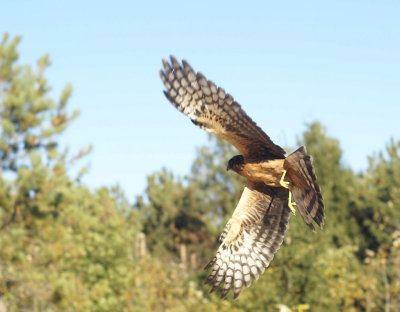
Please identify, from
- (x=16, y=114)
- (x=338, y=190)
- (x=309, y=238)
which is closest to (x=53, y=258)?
(x=16, y=114)

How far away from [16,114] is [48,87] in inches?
46.8

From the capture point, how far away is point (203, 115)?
249 inches

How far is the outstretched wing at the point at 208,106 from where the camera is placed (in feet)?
20.4

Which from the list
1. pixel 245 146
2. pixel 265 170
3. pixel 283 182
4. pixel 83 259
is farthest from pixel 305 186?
pixel 83 259

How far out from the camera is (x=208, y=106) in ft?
20.7

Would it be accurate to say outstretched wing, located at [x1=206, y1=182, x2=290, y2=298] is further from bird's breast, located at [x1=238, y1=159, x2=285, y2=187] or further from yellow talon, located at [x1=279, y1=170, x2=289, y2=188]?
yellow talon, located at [x1=279, y1=170, x2=289, y2=188]

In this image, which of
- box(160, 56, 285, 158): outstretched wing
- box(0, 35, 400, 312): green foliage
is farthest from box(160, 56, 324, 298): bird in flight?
box(0, 35, 400, 312): green foliage

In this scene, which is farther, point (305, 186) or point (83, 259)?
point (83, 259)

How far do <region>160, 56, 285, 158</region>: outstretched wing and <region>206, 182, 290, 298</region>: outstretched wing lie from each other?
4.26 ft

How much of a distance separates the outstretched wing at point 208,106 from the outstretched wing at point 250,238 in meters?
1.30

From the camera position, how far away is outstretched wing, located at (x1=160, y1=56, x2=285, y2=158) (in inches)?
245

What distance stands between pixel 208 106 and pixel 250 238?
211 centimetres

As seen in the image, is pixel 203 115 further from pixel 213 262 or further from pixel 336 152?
pixel 336 152

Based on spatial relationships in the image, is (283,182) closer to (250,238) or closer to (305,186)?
(305,186)
